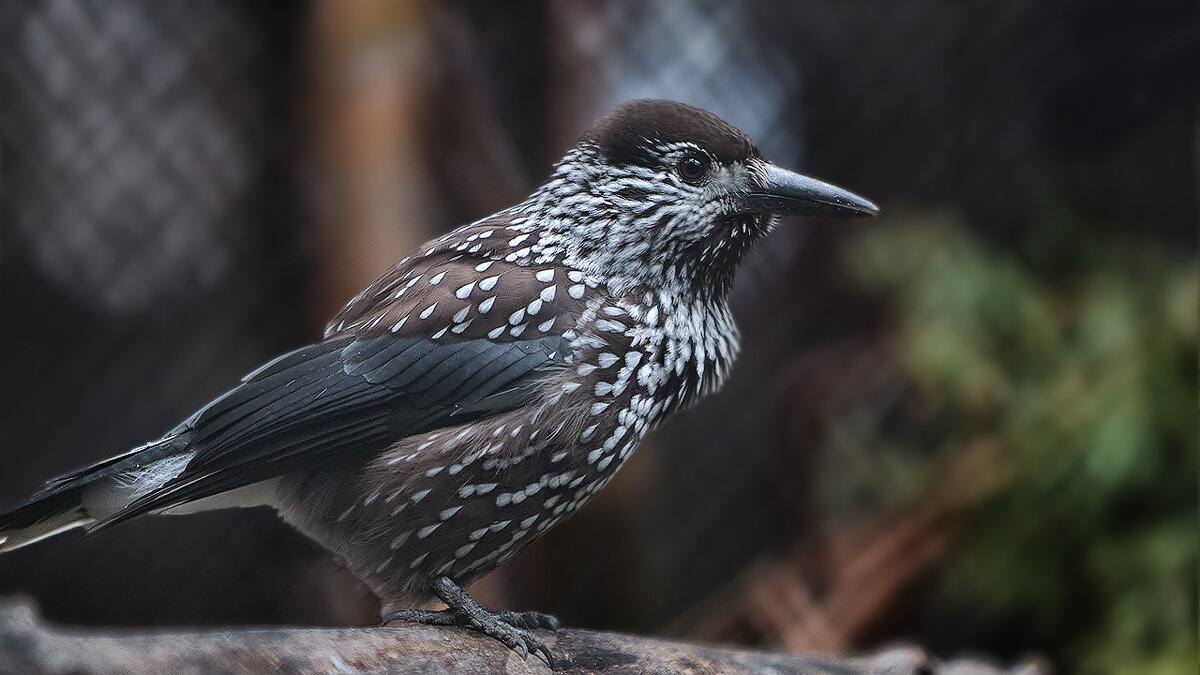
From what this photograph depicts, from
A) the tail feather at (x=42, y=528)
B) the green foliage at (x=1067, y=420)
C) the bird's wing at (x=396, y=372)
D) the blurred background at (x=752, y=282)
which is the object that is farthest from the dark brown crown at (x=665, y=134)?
the green foliage at (x=1067, y=420)

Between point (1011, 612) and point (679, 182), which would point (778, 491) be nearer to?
point (1011, 612)

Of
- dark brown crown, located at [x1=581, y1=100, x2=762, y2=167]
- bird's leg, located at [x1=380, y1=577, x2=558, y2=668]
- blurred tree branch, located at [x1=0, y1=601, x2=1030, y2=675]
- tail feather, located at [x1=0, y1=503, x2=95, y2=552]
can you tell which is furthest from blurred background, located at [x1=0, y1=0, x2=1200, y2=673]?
dark brown crown, located at [x1=581, y1=100, x2=762, y2=167]

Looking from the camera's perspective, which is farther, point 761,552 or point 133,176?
point 761,552

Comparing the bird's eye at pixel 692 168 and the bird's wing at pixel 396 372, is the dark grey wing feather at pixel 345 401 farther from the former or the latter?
the bird's eye at pixel 692 168

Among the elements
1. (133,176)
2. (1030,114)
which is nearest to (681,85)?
(133,176)

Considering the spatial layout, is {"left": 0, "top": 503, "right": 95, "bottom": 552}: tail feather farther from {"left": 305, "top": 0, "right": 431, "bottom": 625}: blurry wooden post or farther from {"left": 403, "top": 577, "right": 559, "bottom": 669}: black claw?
{"left": 305, "top": 0, "right": 431, "bottom": 625}: blurry wooden post

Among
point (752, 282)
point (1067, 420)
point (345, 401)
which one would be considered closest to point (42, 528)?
point (345, 401)

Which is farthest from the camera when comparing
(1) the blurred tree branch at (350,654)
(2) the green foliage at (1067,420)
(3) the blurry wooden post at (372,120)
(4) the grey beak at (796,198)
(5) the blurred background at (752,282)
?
(2) the green foliage at (1067,420)
